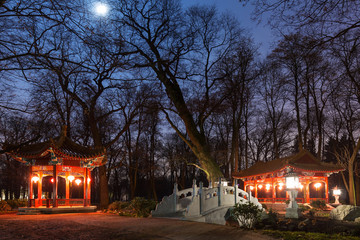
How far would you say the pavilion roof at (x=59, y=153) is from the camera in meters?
17.3

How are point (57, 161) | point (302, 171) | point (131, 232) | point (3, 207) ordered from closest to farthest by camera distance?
point (131, 232)
point (57, 161)
point (3, 207)
point (302, 171)

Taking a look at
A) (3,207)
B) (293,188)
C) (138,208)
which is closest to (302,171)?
(293,188)

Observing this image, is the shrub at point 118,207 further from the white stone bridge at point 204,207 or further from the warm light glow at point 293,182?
the warm light glow at point 293,182

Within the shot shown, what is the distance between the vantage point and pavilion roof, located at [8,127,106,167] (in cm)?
1734

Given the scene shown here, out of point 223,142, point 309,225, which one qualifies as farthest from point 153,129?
point 309,225

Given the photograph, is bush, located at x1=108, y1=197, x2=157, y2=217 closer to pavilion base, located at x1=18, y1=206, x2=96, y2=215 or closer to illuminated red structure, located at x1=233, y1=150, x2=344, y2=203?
pavilion base, located at x1=18, y1=206, x2=96, y2=215

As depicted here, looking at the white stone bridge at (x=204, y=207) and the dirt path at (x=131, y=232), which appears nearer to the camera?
the dirt path at (x=131, y=232)

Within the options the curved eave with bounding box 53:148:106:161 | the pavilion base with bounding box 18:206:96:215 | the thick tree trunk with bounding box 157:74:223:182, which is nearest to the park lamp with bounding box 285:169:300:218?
the thick tree trunk with bounding box 157:74:223:182

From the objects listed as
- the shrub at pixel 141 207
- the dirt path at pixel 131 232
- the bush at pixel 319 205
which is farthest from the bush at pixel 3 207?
the bush at pixel 319 205

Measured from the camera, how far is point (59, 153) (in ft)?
57.6

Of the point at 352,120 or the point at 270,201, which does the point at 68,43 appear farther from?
the point at 352,120

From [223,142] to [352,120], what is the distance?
1362cm

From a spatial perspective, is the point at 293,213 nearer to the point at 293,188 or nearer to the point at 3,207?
the point at 293,188

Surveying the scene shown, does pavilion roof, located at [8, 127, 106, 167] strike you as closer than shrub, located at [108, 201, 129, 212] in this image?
Yes
